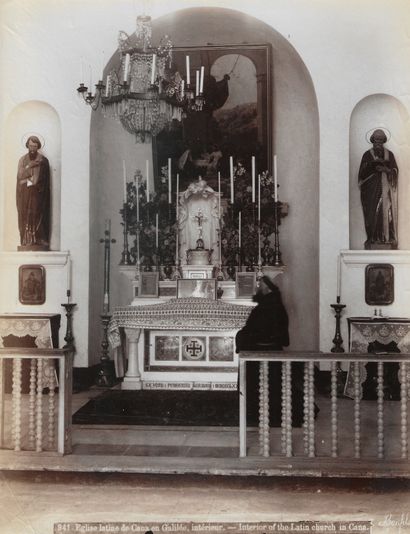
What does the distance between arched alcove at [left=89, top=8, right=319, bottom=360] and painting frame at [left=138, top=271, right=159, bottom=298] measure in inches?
27.6

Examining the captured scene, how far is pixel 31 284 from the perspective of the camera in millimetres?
9023

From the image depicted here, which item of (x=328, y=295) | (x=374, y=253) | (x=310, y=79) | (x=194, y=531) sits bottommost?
(x=194, y=531)

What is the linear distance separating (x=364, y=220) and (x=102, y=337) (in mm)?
3779

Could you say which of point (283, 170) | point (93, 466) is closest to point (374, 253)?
point (283, 170)

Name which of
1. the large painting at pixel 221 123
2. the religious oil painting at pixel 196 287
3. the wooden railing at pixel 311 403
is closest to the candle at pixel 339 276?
the religious oil painting at pixel 196 287

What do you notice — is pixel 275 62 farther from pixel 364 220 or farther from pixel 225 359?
pixel 225 359

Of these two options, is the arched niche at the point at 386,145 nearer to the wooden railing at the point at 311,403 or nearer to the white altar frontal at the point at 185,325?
the white altar frontal at the point at 185,325

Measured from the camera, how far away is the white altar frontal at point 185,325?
320 inches

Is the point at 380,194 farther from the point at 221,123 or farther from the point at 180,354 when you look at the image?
the point at 180,354

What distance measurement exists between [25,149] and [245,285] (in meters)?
3.41

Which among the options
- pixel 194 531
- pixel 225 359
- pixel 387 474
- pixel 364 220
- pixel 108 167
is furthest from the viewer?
pixel 108 167

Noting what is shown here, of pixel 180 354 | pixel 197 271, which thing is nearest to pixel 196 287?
pixel 197 271

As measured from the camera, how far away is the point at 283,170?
9688 millimetres

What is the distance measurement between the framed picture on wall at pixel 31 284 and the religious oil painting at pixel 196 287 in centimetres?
182
